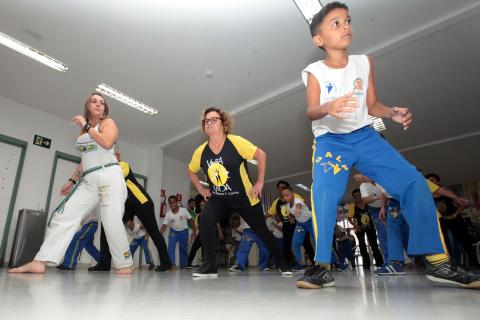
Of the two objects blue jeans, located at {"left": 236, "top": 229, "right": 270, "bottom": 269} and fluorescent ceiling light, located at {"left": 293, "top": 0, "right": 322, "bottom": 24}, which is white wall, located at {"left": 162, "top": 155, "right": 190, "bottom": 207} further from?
fluorescent ceiling light, located at {"left": 293, "top": 0, "right": 322, "bottom": 24}

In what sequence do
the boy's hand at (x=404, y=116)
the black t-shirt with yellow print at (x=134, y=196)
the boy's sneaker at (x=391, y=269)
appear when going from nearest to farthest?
the boy's hand at (x=404, y=116) < the boy's sneaker at (x=391, y=269) < the black t-shirt with yellow print at (x=134, y=196)

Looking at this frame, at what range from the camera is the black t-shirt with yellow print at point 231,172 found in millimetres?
2535

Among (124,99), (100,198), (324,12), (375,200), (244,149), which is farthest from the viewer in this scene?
(124,99)

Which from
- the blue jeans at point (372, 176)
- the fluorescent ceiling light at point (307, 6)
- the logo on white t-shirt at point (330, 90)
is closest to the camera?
the blue jeans at point (372, 176)

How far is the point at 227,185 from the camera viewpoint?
8.29ft

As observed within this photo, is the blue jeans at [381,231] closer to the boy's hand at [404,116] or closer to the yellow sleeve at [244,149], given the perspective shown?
the yellow sleeve at [244,149]

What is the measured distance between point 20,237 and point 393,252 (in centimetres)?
573

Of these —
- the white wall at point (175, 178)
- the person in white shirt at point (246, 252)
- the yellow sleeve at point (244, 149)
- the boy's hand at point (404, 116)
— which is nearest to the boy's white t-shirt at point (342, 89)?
the boy's hand at point (404, 116)

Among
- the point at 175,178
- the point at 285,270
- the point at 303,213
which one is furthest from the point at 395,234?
the point at 175,178

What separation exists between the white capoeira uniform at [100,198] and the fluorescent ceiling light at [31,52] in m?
3.18

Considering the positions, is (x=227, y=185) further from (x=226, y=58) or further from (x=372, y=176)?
(x=226, y=58)

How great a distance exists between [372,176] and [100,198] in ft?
6.82

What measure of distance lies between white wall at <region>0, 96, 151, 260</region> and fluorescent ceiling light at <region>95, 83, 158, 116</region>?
1.00 metres

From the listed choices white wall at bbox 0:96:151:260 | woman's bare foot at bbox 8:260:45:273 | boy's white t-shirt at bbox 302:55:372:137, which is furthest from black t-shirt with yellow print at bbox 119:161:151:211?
white wall at bbox 0:96:151:260
